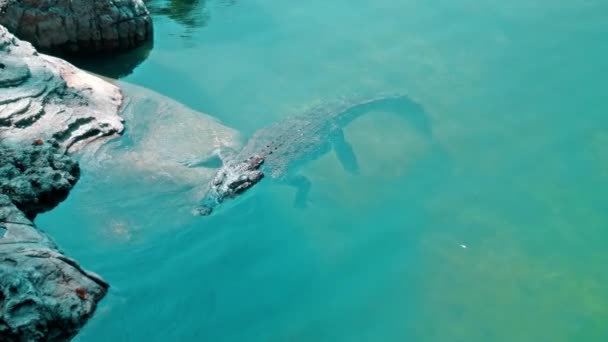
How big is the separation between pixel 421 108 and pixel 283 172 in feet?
6.36

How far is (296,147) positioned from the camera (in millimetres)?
6504

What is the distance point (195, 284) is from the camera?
16.3ft

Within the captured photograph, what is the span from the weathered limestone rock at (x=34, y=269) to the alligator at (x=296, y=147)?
121 centimetres

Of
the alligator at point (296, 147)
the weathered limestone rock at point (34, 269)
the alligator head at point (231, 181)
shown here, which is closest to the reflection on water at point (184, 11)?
the alligator at point (296, 147)

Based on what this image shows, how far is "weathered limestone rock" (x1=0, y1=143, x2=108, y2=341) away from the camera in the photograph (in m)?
3.92

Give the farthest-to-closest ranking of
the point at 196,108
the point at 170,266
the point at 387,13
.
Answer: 1. the point at 387,13
2. the point at 196,108
3. the point at 170,266

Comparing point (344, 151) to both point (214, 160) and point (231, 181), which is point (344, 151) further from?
point (231, 181)

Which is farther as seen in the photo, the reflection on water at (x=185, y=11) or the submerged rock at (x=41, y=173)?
the reflection on water at (x=185, y=11)

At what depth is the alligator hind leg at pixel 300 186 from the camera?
594cm

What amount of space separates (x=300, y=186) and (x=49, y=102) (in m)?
2.31

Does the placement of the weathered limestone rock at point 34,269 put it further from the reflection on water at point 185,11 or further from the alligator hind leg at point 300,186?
the reflection on water at point 185,11

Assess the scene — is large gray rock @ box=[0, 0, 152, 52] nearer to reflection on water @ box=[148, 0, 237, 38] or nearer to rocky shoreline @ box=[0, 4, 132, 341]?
rocky shoreline @ box=[0, 4, 132, 341]

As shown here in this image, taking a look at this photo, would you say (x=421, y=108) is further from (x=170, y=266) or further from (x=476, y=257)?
(x=170, y=266)

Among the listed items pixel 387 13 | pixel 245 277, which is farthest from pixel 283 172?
pixel 387 13
